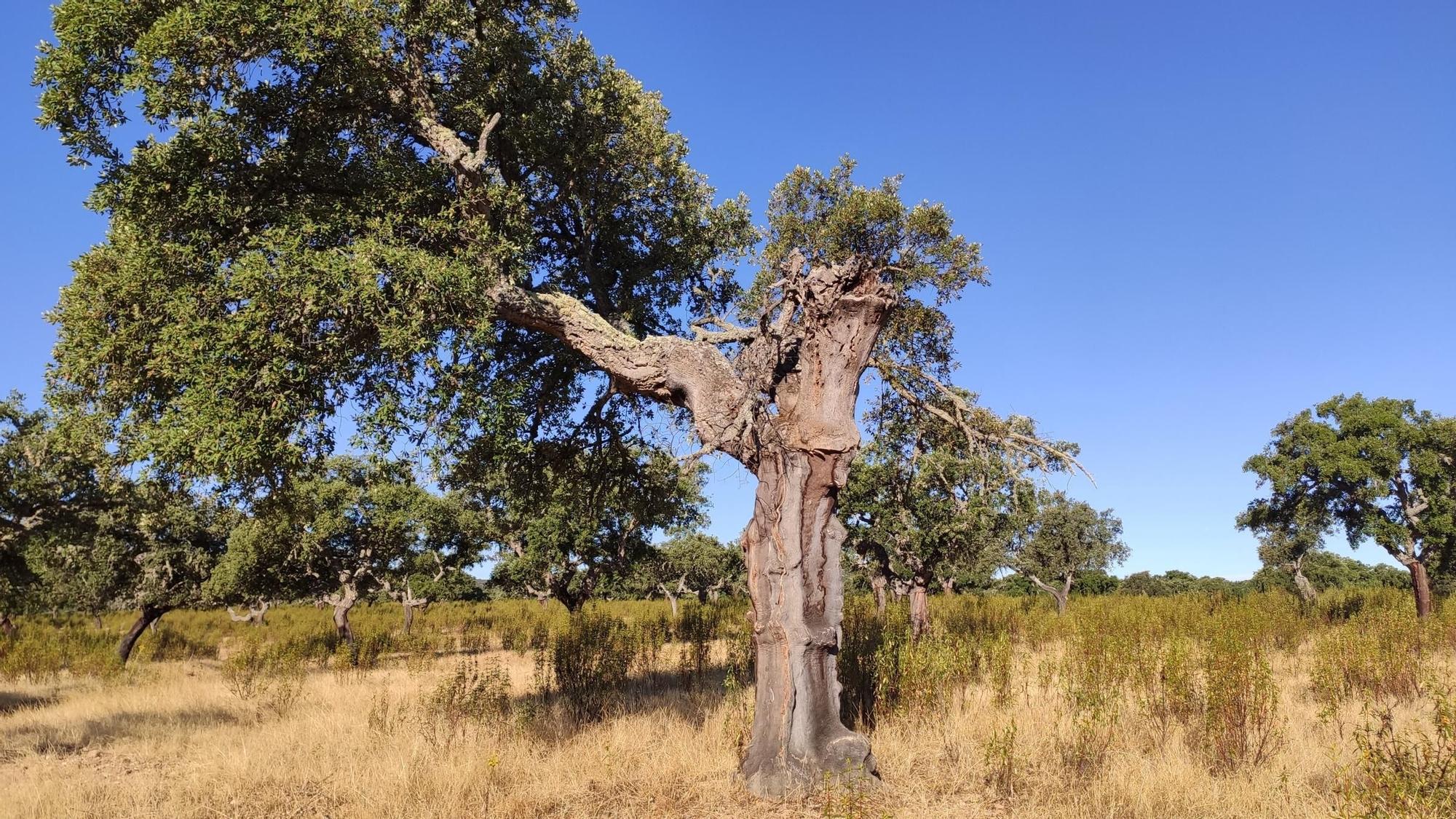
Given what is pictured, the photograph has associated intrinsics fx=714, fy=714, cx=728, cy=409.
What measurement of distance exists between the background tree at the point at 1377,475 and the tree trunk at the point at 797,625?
79.1 ft

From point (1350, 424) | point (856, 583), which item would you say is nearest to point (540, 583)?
point (1350, 424)

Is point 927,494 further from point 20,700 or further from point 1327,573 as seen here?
point 1327,573

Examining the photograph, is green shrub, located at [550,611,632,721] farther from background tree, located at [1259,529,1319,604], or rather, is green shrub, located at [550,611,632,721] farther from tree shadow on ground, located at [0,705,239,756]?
background tree, located at [1259,529,1319,604]

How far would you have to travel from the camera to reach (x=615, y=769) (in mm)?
7590

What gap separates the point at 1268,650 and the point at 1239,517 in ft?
44.5

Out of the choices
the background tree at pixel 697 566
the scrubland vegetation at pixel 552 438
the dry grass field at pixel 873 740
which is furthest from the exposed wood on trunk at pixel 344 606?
the background tree at pixel 697 566

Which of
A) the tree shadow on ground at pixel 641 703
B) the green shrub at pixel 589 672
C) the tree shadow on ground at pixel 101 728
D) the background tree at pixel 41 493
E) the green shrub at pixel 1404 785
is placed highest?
the background tree at pixel 41 493

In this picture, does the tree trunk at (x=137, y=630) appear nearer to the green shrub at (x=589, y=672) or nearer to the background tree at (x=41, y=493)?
the background tree at (x=41, y=493)

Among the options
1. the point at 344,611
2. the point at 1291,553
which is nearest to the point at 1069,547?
the point at 1291,553

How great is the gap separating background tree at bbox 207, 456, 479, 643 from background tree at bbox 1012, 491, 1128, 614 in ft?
125

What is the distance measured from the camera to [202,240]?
848 centimetres

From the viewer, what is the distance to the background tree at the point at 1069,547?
49.3 metres

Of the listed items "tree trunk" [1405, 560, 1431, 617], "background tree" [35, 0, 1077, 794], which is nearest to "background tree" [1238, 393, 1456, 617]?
"tree trunk" [1405, 560, 1431, 617]

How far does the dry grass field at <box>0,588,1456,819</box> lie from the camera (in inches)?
253
